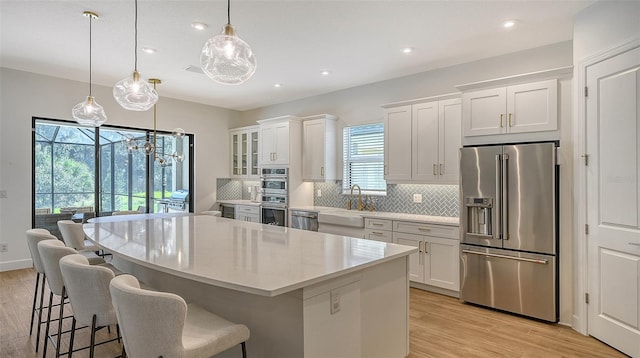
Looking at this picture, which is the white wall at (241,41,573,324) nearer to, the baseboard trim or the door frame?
the door frame

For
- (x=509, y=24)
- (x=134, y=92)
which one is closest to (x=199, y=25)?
(x=134, y=92)

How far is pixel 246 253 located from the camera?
219cm

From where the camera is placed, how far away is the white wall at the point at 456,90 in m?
3.33

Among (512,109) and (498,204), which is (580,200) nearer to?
(498,204)

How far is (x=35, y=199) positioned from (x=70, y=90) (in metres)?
1.72

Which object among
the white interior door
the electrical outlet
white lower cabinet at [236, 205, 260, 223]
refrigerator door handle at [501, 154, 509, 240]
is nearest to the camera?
the electrical outlet

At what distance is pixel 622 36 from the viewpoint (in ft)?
9.22

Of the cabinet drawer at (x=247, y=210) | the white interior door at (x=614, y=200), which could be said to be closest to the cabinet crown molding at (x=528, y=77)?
the white interior door at (x=614, y=200)

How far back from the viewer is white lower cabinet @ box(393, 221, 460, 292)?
13.3 feet

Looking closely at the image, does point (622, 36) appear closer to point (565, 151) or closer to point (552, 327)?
point (565, 151)

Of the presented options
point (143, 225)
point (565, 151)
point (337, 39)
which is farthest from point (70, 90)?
point (565, 151)

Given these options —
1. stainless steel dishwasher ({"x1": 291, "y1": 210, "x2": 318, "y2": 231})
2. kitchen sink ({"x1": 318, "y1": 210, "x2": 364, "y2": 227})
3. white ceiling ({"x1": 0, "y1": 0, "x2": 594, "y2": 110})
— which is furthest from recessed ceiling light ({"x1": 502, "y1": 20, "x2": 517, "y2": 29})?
stainless steel dishwasher ({"x1": 291, "y1": 210, "x2": 318, "y2": 231})

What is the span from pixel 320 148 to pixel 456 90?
7.24 feet

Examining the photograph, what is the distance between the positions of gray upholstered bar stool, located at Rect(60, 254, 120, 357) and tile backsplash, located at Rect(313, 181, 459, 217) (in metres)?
3.82
